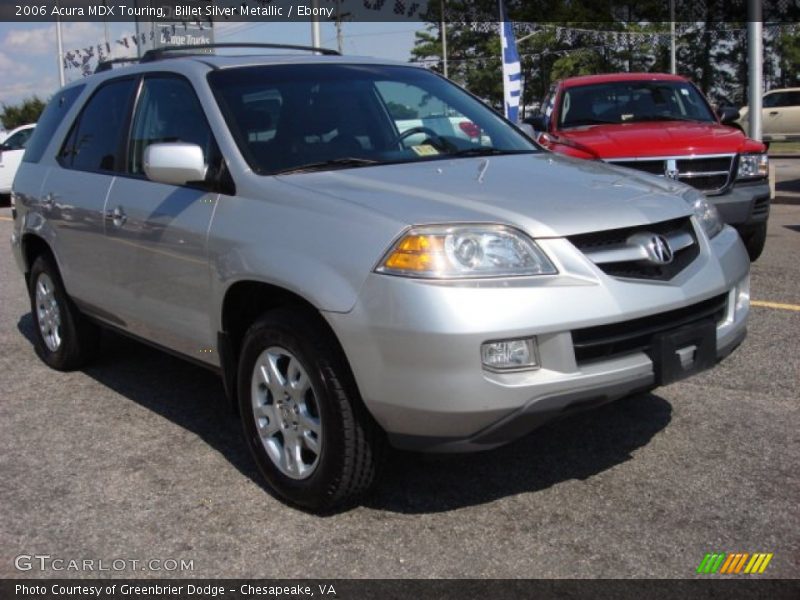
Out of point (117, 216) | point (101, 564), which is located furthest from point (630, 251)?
point (117, 216)

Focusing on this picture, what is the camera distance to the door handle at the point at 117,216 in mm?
4359

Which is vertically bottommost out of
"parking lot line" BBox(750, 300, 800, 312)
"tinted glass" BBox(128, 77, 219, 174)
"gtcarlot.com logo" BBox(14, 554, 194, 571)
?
"gtcarlot.com logo" BBox(14, 554, 194, 571)

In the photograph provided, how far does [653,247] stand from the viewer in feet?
10.7

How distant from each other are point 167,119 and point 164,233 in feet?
2.15

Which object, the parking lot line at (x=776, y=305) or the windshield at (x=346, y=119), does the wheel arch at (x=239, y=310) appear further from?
the parking lot line at (x=776, y=305)

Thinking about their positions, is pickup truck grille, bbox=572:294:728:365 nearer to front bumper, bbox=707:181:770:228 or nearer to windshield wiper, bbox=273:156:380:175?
windshield wiper, bbox=273:156:380:175

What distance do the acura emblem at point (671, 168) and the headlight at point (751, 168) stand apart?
1.76ft

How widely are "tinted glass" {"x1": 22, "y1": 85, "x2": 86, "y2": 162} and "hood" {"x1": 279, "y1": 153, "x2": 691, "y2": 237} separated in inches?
98.2

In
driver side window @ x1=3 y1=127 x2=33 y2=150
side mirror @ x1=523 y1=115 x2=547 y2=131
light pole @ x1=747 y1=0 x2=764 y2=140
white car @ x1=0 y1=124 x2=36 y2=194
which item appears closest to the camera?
side mirror @ x1=523 y1=115 x2=547 y2=131

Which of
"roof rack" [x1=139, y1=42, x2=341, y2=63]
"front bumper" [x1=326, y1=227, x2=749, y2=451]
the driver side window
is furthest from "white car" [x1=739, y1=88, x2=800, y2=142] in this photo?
"front bumper" [x1=326, y1=227, x2=749, y2=451]

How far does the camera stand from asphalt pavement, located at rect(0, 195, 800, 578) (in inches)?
122

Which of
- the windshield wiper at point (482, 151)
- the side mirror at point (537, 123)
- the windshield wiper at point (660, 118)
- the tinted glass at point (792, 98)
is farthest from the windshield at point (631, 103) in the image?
the tinted glass at point (792, 98)

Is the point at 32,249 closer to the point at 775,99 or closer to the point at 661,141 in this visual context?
the point at 661,141

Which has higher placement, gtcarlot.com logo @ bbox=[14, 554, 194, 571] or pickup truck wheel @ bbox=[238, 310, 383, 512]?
pickup truck wheel @ bbox=[238, 310, 383, 512]
